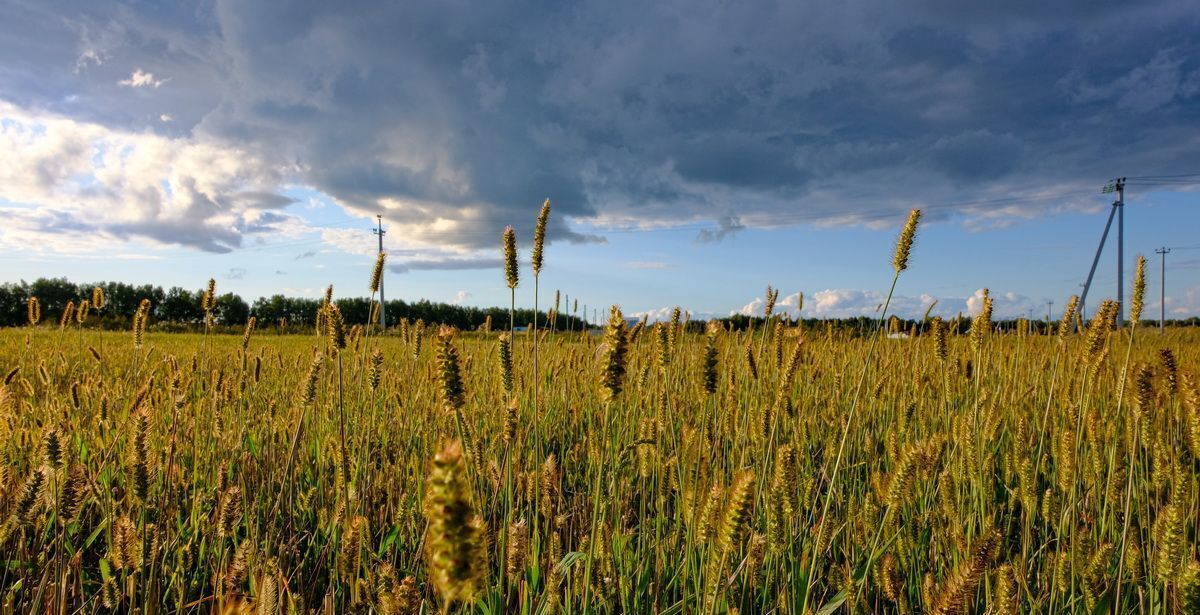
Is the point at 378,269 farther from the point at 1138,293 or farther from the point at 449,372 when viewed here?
the point at 1138,293

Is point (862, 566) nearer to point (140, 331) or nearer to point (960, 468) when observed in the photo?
point (960, 468)

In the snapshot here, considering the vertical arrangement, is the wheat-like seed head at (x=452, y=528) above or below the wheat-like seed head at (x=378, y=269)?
below

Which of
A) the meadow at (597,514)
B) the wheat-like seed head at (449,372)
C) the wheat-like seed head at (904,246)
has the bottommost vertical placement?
the meadow at (597,514)

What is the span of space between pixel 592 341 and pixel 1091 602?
5.79m

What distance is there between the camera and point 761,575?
2146mm

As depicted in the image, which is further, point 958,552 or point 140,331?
point 140,331

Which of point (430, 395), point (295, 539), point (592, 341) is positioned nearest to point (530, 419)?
point (430, 395)

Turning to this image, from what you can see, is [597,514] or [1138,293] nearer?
[597,514]

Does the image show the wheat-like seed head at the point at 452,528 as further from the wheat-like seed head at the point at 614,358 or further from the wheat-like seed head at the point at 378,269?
the wheat-like seed head at the point at 378,269

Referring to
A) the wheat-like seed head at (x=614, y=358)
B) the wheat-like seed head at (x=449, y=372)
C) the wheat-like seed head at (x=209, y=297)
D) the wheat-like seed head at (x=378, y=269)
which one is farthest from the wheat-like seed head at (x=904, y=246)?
the wheat-like seed head at (x=209, y=297)

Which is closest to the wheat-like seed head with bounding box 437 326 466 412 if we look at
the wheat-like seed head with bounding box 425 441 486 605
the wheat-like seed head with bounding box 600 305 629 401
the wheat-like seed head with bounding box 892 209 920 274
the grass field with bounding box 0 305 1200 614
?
the grass field with bounding box 0 305 1200 614

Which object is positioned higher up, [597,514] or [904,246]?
[904,246]

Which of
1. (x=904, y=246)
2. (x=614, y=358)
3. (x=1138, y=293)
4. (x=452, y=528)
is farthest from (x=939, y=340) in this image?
(x=452, y=528)

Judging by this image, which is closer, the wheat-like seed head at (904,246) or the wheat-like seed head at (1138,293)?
the wheat-like seed head at (904,246)
